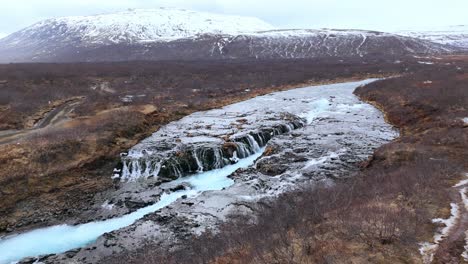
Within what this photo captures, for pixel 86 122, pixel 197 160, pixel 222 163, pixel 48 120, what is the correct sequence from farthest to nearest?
pixel 48 120 → pixel 86 122 → pixel 222 163 → pixel 197 160

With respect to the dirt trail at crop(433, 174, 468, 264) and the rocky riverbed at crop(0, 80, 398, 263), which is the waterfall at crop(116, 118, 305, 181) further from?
the dirt trail at crop(433, 174, 468, 264)

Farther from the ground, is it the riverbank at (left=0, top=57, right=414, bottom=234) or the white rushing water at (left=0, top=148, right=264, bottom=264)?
the white rushing water at (left=0, top=148, right=264, bottom=264)

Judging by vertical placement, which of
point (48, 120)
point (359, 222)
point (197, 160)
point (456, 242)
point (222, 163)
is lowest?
point (48, 120)

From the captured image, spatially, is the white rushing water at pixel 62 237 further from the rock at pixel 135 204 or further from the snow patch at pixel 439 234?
the snow patch at pixel 439 234

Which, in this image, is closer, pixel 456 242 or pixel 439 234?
pixel 456 242

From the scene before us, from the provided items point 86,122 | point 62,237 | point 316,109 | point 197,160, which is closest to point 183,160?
point 197,160

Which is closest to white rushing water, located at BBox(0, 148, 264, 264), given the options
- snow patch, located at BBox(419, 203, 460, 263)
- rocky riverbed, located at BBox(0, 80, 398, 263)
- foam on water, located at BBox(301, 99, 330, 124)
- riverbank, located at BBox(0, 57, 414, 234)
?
rocky riverbed, located at BBox(0, 80, 398, 263)

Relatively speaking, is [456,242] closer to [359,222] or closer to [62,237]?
[359,222]
